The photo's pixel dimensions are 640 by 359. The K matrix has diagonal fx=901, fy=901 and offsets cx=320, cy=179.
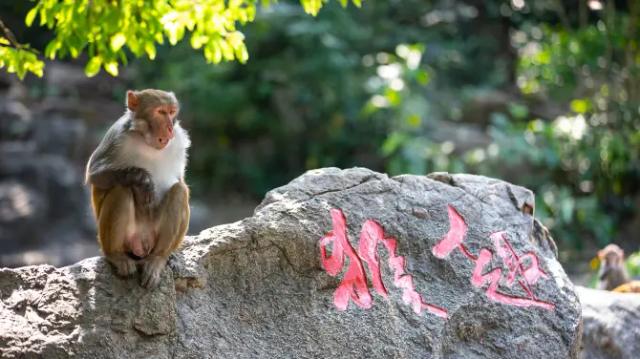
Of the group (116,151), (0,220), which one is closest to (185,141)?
(116,151)

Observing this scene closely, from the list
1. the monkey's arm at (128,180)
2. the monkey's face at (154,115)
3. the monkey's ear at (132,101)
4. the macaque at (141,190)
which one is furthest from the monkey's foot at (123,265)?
the monkey's ear at (132,101)

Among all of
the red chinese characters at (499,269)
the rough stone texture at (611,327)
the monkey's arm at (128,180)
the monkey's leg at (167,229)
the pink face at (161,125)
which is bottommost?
the rough stone texture at (611,327)

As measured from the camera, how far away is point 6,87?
15.6 metres

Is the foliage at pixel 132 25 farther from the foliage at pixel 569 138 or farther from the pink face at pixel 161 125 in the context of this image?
the foliage at pixel 569 138

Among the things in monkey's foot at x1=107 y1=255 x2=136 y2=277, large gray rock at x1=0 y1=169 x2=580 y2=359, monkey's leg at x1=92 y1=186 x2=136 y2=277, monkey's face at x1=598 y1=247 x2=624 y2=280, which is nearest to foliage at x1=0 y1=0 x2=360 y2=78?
monkey's leg at x1=92 y1=186 x2=136 y2=277

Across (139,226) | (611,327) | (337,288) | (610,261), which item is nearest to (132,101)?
(139,226)

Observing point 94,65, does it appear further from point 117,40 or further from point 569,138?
point 569,138

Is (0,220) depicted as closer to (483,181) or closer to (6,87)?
(6,87)

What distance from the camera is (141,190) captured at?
401 centimetres

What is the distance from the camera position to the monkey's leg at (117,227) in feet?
12.9

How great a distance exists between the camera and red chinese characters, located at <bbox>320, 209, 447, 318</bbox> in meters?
4.46

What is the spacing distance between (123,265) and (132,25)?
1.08m

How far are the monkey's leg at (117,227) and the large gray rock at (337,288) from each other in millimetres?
65

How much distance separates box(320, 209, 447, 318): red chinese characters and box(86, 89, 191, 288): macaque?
81 cm
